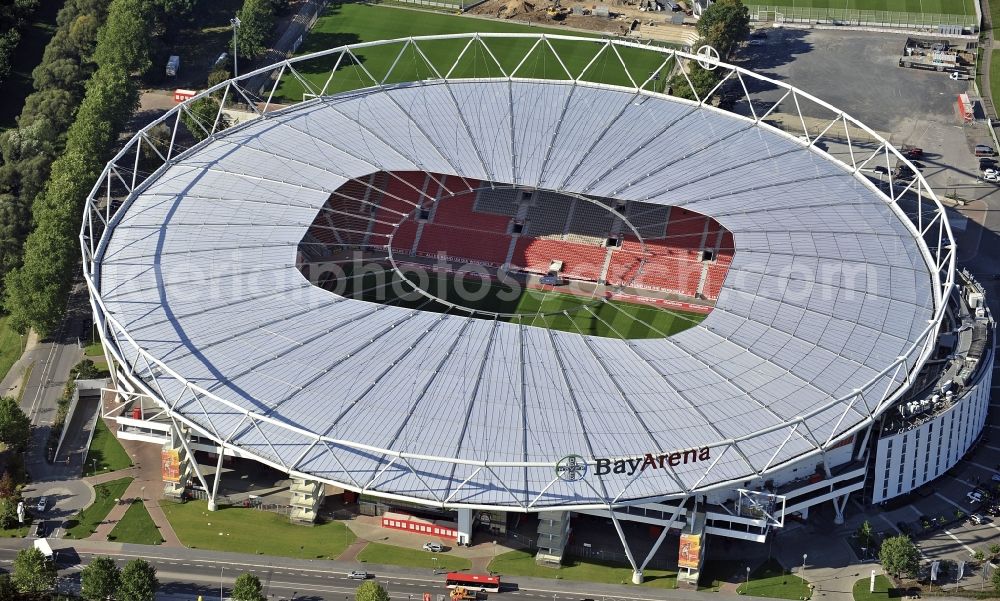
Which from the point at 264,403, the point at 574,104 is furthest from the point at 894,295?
the point at 264,403

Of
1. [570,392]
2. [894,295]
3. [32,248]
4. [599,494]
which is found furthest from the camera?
[32,248]

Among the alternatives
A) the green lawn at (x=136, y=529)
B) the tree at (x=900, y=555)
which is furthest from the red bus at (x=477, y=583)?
the tree at (x=900, y=555)

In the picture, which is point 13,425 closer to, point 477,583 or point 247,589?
point 247,589

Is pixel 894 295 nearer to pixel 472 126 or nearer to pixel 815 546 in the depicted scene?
pixel 815 546

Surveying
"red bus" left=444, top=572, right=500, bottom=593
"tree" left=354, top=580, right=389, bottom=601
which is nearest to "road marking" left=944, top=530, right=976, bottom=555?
"red bus" left=444, top=572, right=500, bottom=593

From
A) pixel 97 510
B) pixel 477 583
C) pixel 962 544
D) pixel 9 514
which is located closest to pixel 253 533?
pixel 97 510

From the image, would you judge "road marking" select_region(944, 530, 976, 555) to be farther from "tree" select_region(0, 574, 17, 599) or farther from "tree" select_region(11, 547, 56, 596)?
"tree" select_region(0, 574, 17, 599)

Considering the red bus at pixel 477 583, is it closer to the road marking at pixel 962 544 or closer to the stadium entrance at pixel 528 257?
the stadium entrance at pixel 528 257
